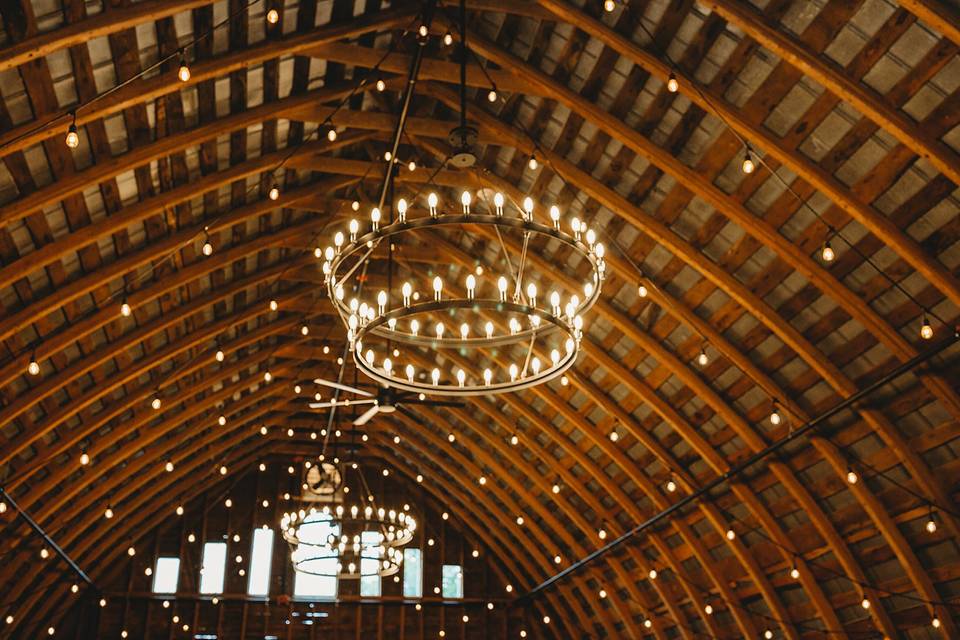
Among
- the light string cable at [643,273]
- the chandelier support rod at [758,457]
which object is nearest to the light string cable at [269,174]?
the light string cable at [643,273]

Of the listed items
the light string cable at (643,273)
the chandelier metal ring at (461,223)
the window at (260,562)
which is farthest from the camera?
the window at (260,562)

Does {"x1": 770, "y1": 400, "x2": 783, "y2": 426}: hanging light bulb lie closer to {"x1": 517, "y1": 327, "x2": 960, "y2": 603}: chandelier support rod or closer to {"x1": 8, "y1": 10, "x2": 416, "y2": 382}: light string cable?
{"x1": 517, "y1": 327, "x2": 960, "y2": 603}: chandelier support rod

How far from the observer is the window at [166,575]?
2366 centimetres

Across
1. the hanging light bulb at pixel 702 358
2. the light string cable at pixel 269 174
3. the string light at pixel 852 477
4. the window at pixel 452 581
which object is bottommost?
the string light at pixel 852 477

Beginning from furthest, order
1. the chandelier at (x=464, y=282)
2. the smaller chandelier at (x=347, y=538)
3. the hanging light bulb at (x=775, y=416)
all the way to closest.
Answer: the smaller chandelier at (x=347, y=538) → the hanging light bulb at (x=775, y=416) → the chandelier at (x=464, y=282)

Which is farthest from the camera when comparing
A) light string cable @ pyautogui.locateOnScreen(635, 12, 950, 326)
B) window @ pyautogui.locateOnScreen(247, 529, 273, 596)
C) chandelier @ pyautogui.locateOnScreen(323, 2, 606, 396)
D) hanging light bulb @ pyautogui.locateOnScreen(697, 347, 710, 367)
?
window @ pyautogui.locateOnScreen(247, 529, 273, 596)

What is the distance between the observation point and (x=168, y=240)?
42.2ft

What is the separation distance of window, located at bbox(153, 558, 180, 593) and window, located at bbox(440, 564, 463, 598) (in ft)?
23.8

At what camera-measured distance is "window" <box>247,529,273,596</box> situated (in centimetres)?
2388

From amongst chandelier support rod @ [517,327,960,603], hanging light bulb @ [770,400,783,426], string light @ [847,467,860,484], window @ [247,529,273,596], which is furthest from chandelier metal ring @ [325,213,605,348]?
window @ [247,529,273,596]

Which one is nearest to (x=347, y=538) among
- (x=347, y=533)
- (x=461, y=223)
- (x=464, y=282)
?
A: (x=347, y=533)

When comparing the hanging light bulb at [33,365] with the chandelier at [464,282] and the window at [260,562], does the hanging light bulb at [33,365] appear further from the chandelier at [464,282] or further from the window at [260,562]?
the window at [260,562]

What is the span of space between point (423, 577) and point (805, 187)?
17486 mm

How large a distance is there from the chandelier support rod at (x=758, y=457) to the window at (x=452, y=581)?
3087 mm
